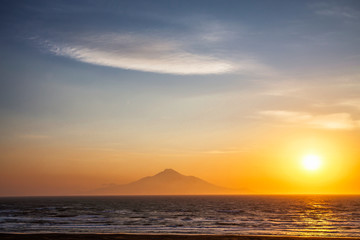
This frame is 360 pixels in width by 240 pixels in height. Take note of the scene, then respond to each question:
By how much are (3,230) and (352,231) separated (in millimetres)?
48602

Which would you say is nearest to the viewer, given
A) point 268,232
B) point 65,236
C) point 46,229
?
point 65,236

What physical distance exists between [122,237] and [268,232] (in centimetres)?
1960

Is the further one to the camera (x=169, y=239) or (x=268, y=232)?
(x=268, y=232)

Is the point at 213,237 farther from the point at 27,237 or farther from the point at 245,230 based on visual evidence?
the point at 27,237

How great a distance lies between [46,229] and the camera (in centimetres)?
5047

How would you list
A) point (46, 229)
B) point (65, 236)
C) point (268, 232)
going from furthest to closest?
point (46, 229), point (268, 232), point (65, 236)

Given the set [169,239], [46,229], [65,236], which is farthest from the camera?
[46,229]

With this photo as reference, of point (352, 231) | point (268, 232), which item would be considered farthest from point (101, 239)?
point (352, 231)

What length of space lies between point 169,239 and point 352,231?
26830 millimetres

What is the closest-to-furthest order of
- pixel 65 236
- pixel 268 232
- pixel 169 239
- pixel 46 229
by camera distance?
pixel 169 239 < pixel 65 236 < pixel 268 232 < pixel 46 229

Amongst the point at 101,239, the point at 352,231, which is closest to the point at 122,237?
the point at 101,239

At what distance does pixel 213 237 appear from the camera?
134 ft

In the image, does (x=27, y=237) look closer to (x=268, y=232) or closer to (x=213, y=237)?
(x=213, y=237)

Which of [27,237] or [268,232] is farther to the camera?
[268,232]
